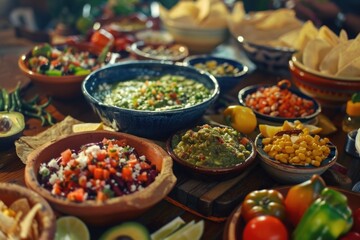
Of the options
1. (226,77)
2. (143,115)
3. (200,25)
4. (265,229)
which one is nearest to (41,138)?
(143,115)

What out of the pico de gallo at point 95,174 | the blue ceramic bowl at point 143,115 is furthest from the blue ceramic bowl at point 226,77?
the pico de gallo at point 95,174

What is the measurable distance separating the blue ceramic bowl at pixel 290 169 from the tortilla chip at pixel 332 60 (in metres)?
1.01

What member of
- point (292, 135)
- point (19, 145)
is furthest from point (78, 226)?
point (292, 135)

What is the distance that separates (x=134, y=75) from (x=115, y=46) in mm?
1054

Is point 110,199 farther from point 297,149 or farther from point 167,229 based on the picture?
point 297,149

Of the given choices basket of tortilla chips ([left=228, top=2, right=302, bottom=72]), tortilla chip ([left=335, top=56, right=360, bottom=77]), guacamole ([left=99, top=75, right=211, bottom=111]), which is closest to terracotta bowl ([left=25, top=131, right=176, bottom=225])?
guacamole ([left=99, top=75, right=211, bottom=111])

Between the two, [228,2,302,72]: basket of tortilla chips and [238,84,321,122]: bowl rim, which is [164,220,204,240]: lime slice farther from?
[228,2,302,72]: basket of tortilla chips

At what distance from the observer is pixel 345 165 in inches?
109

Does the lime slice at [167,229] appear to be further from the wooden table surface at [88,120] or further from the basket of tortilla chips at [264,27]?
the basket of tortilla chips at [264,27]

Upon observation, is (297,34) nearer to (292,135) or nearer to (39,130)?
(292,135)

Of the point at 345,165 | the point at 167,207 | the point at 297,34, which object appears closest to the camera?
the point at 167,207

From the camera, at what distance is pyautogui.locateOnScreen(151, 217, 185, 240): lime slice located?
203 cm

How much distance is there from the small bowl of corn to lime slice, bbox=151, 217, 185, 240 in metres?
0.67

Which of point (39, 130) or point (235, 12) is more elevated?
point (235, 12)
